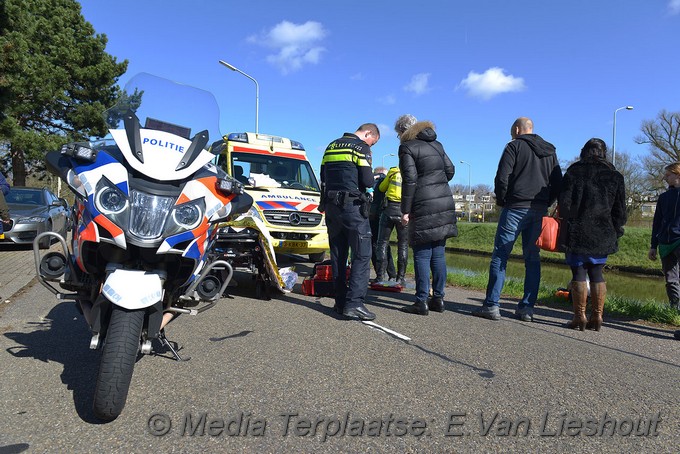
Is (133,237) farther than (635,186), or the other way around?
(635,186)

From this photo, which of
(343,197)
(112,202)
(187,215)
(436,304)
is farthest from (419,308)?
(112,202)

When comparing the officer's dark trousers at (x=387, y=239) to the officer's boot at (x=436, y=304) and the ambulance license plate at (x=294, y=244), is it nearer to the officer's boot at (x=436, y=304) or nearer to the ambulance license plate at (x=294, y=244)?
the ambulance license plate at (x=294, y=244)

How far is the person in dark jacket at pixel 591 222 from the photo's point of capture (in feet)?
16.9

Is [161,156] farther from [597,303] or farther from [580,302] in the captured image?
→ [597,303]

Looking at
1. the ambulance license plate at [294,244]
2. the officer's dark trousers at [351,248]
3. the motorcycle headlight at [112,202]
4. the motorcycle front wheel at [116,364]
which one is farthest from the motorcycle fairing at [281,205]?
the motorcycle front wheel at [116,364]

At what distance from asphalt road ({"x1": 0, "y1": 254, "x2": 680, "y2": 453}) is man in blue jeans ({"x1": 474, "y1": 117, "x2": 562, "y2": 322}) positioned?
21.4 inches

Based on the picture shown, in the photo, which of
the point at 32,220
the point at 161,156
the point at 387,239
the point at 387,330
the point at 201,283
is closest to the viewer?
the point at 161,156

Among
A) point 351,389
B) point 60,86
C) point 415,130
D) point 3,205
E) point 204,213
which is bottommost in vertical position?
point 351,389

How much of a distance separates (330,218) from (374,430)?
10.7 ft

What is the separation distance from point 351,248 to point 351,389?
2.45 meters

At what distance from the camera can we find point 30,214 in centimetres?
1224

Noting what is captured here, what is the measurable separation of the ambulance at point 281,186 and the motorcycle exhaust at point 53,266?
4.16 meters

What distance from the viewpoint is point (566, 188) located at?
5336 mm

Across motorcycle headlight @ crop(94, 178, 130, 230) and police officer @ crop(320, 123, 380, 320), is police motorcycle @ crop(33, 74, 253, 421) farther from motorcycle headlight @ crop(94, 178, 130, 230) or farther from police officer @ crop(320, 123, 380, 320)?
police officer @ crop(320, 123, 380, 320)
